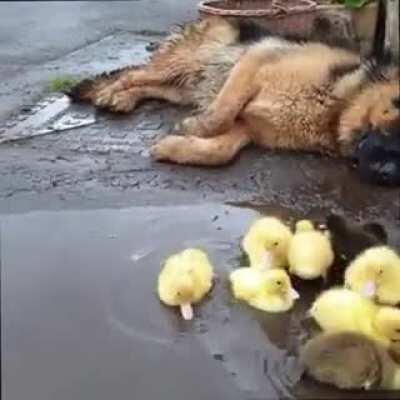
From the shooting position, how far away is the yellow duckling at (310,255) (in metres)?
3.33

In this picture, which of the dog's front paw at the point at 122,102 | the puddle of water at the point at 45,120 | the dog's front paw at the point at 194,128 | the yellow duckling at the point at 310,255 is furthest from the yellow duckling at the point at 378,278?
the dog's front paw at the point at 122,102

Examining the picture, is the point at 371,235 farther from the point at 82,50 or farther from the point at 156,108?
the point at 82,50

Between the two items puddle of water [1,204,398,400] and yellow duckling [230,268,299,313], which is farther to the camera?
yellow duckling [230,268,299,313]

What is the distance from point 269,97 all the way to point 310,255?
2.03 meters

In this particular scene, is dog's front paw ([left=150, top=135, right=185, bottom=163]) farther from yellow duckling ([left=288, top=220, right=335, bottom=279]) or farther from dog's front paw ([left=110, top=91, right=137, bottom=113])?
yellow duckling ([left=288, top=220, right=335, bottom=279])

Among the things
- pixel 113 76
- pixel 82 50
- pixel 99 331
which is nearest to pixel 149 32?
pixel 82 50

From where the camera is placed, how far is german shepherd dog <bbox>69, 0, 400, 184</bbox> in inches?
188

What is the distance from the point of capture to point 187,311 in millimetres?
3145

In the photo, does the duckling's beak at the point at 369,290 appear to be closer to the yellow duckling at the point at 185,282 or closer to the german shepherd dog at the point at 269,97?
Result: the yellow duckling at the point at 185,282

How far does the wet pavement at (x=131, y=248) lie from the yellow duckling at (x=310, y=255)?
0.07 meters

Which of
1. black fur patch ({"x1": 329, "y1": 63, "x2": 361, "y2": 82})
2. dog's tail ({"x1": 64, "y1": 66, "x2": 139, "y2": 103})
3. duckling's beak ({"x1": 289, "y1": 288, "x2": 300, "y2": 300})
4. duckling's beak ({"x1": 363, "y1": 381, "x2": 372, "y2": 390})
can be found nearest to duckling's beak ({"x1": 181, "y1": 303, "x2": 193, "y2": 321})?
duckling's beak ({"x1": 289, "y1": 288, "x2": 300, "y2": 300})

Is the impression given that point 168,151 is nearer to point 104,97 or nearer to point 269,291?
point 104,97

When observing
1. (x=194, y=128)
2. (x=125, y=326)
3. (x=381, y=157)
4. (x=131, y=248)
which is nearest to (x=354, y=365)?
(x=125, y=326)

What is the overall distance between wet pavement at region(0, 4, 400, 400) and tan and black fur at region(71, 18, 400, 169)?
116 millimetres
